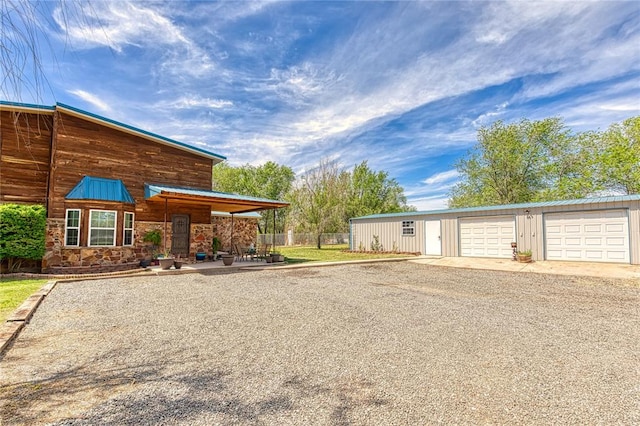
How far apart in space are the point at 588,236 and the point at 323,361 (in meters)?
14.0

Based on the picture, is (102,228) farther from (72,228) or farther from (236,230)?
(236,230)

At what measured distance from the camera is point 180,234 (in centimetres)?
1276

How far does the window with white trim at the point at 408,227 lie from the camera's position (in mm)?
17742

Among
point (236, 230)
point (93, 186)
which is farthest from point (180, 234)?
point (236, 230)

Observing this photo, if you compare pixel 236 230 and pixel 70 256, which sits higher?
pixel 236 230

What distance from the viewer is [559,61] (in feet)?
41.4

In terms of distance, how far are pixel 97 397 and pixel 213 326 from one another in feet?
6.44

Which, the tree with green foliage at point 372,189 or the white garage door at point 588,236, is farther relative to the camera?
the tree with green foliage at point 372,189

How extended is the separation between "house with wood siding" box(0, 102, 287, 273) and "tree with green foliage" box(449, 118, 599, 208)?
69.9 ft

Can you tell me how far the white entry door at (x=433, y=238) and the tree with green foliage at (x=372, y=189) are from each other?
15.2m

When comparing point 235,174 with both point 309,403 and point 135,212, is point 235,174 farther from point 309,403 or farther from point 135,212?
point 309,403

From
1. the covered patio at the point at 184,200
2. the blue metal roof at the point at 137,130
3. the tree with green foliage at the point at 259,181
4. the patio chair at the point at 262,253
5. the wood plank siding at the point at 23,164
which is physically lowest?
the patio chair at the point at 262,253

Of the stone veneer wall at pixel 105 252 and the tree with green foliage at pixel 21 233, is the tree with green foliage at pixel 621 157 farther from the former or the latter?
the tree with green foliage at pixel 21 233

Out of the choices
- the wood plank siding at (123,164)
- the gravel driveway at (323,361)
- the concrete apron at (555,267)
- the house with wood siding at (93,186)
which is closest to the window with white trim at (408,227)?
the concrete apron at (555,267)
